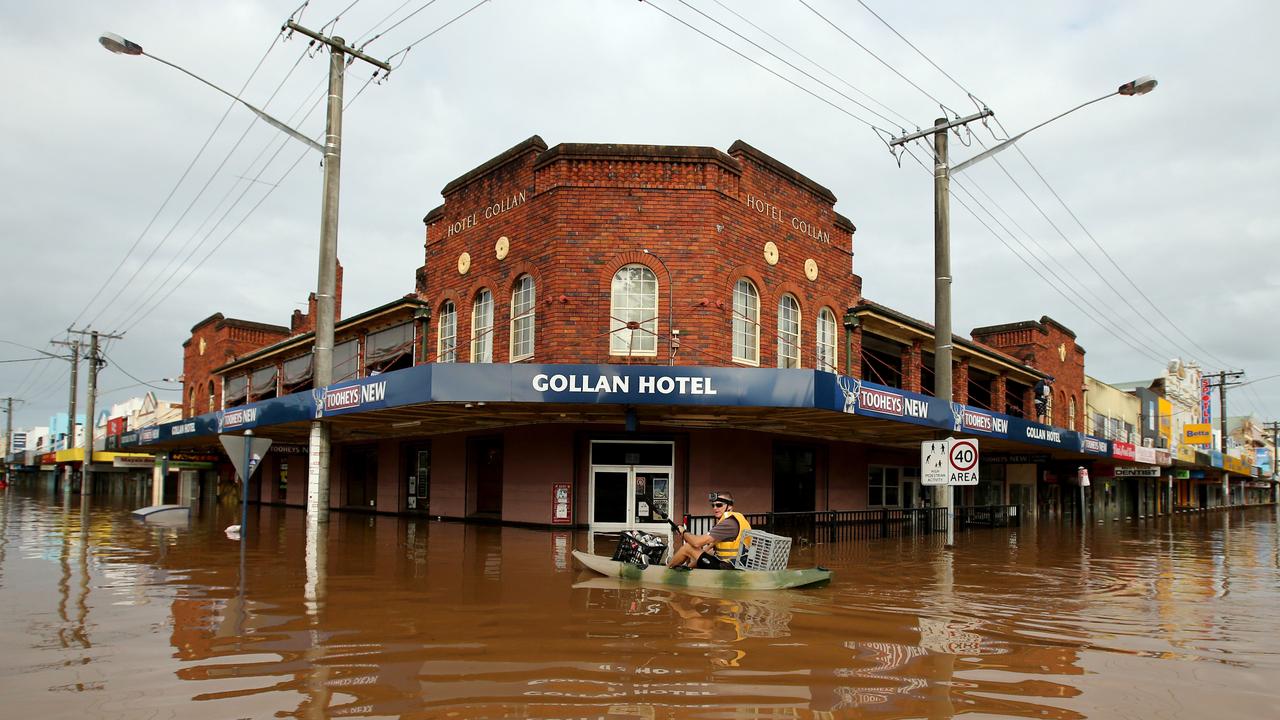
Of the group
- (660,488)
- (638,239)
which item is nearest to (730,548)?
(660,488)

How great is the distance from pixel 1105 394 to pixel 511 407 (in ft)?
122

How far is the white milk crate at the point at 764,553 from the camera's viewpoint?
36.9ft

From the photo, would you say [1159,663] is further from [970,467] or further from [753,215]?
[753,215]

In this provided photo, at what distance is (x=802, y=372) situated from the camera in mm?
17969

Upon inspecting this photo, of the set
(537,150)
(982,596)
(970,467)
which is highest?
(537,150)

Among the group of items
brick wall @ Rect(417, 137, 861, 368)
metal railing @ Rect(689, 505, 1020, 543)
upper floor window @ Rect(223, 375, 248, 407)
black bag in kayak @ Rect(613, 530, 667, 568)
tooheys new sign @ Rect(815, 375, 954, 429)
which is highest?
brick wall @ Rect(417, 137, 861, 368)

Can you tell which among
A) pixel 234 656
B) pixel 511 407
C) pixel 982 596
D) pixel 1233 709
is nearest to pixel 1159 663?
pixel 1233 709

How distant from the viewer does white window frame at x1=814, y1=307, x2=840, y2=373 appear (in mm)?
23984

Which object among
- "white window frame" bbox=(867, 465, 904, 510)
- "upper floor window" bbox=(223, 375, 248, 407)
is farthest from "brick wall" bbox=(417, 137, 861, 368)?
"upper floor window" bbox=(223, 375, 248, 407)

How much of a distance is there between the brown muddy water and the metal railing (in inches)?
160

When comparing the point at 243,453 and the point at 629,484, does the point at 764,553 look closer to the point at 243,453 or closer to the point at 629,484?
the point at 243,453

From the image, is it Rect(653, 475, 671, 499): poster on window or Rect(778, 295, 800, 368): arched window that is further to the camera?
Rect(778, 295, 800, 368): arched window

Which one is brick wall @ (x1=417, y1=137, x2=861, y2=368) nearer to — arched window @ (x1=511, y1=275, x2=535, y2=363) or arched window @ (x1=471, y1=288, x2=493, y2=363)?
arched window @ (x1=511, y1=275, x2=535, y2=363)

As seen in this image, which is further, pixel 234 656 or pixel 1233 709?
pixel 234 656
